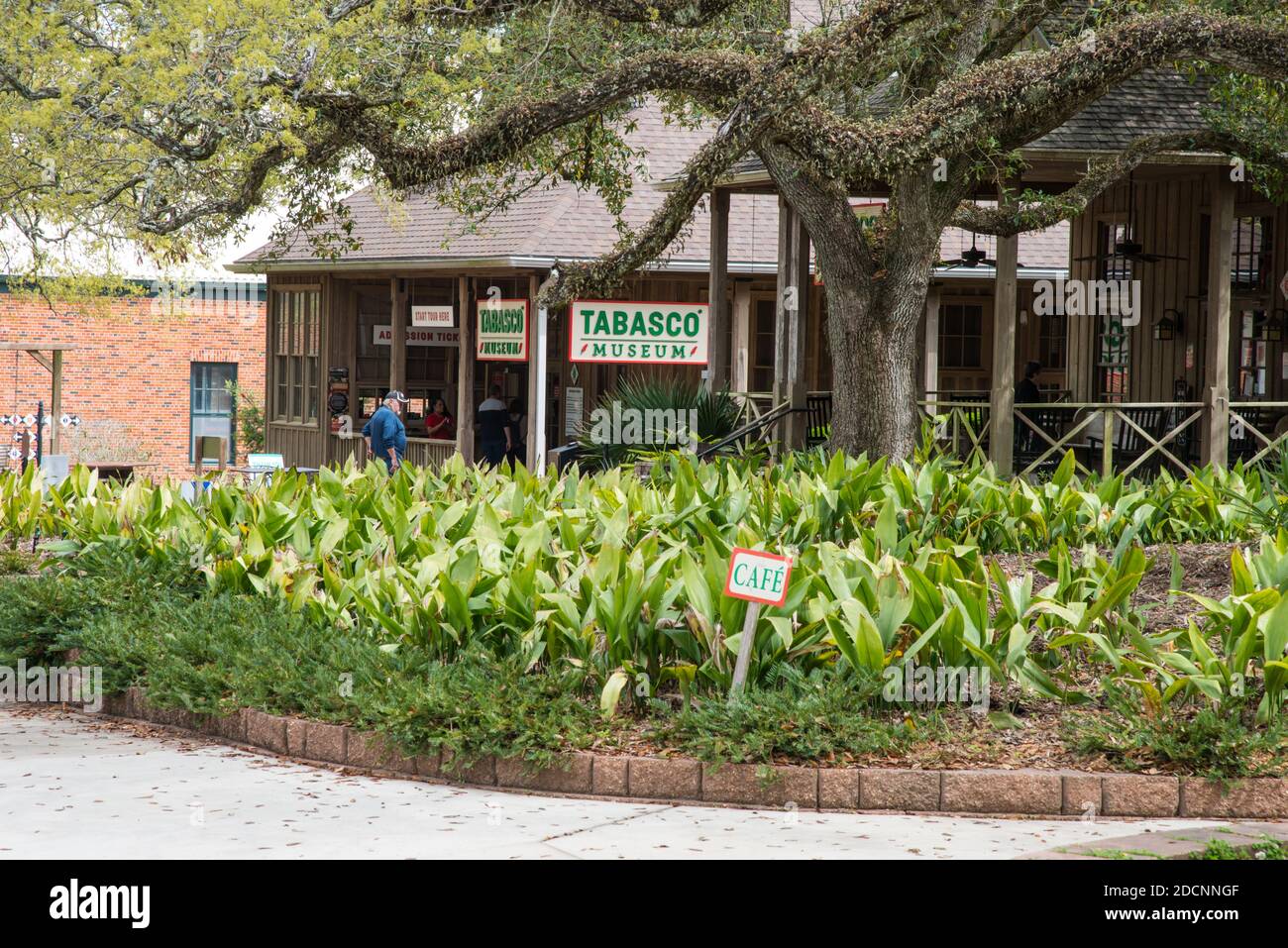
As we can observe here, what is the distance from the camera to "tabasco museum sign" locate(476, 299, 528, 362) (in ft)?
68.3

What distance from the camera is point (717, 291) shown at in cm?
1725

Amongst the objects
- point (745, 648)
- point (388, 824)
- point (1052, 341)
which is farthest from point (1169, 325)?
point (388, 824)

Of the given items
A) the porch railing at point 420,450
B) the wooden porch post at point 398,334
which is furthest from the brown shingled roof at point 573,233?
the porch railing at point 420,450

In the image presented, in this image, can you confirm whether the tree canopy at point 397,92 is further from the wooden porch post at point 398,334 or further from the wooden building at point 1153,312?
the wooden porch post at point 398,334

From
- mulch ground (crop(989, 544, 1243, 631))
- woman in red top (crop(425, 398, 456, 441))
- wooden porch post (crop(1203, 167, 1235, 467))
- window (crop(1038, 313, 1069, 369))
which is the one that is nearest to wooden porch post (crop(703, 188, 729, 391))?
wooden porch post (crop(1203, 167, 1235, 467))

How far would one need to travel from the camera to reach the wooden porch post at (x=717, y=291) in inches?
672

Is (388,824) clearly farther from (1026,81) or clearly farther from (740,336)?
(740,336)

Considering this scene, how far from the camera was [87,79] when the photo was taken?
10727 mm

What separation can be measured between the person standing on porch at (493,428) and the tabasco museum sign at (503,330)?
0.70 meters

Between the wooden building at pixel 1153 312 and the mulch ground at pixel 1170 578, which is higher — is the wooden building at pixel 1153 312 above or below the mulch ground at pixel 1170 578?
above

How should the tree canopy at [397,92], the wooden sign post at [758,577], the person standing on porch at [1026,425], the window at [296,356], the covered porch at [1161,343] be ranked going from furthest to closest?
the window at [296,356]
the person standing on porch at [1026,425]
the covered porch at [1161,343]
the tree canopy at [397,92]
the wooden sign post at [758,577]

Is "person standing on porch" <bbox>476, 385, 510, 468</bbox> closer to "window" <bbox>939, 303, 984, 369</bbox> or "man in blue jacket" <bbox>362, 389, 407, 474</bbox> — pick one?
"man in blue jacket" <bbox>362, 389, 407, 474</bbox>

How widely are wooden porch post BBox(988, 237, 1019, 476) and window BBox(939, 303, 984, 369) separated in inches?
419

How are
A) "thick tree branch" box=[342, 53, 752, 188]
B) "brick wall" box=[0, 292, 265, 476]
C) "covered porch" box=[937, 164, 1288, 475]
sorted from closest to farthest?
"thick tree branch" box=[342, 53, 752, 188] < "covered porch" box=[937, 164, 1288, 475] < "brick wall" box=[0, 292, 265, 476]
